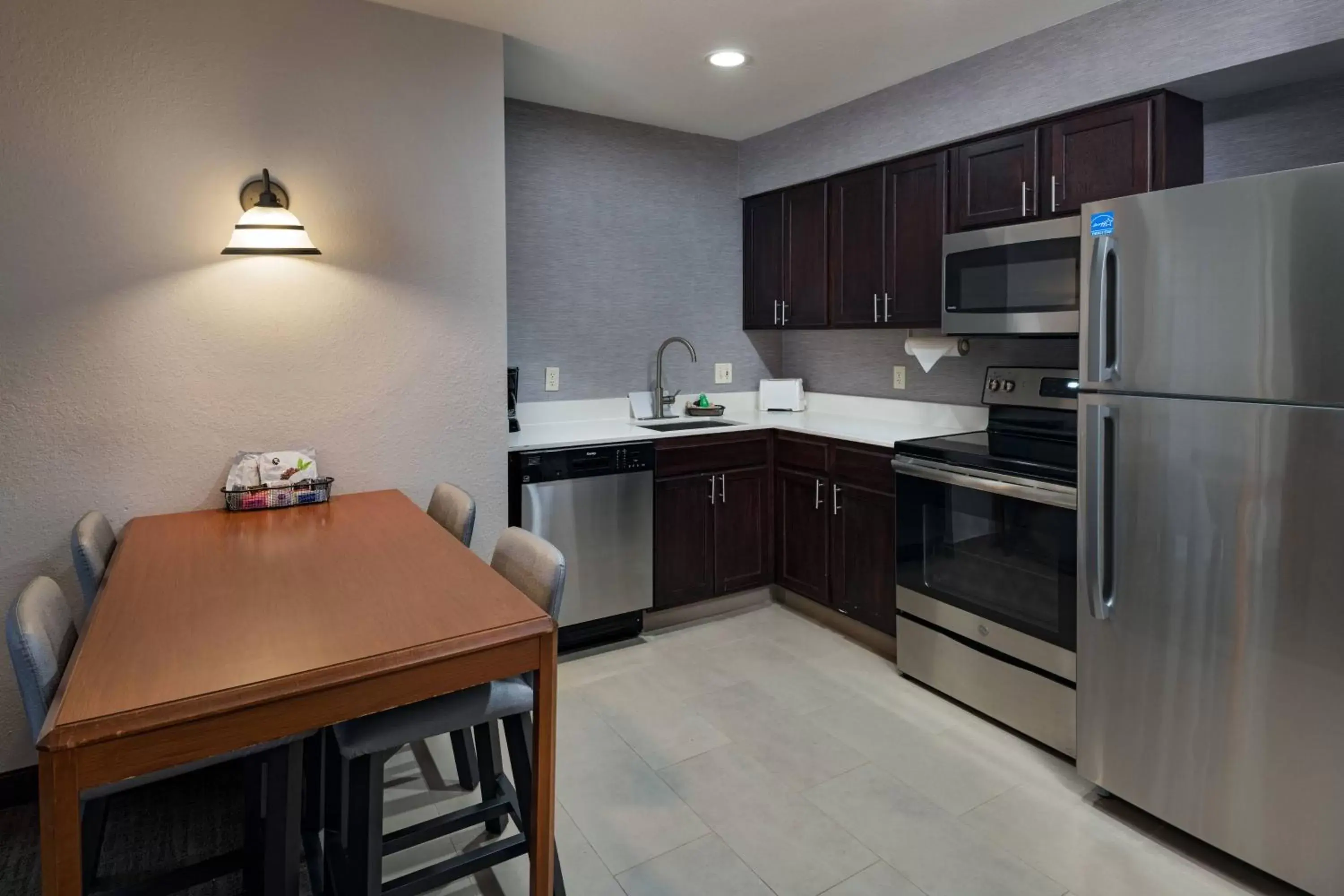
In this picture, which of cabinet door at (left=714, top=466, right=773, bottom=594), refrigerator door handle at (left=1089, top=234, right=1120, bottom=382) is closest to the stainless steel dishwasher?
cabinet door at (left=714, top=466, right=773, bottom=594)

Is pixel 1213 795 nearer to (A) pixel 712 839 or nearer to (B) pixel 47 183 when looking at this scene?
(A) pixel 712 839

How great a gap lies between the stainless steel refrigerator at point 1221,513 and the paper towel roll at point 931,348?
114 cm

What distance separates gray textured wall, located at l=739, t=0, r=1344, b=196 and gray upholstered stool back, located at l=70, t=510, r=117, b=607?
3150 mm

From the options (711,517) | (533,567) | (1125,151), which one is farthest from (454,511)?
(1125,151)

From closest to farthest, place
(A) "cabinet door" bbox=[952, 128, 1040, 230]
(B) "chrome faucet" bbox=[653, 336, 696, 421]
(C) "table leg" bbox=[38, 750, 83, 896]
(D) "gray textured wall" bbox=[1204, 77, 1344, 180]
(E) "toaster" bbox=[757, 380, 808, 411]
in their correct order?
1. (C) "table leg" bbox=[38, 750, 83, 896]
2. (D) "gray textured wall" bbox=[1204, 77, 1344, 180]
3. (A) "cabinet door" bbox=[952, 128, 1040, 230]
4. (B) "chrome faucet" bbox=[653, 336, 696, 421]
5. (E) "toaster" bbox=[757, 380, 808, 411]

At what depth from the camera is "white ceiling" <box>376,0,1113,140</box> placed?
2561mm

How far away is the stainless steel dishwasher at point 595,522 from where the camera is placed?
3.14 m

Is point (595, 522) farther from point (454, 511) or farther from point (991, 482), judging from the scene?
point (991, 482)

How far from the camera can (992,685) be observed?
2.67 meters

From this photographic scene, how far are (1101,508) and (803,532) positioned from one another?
63.8 inches

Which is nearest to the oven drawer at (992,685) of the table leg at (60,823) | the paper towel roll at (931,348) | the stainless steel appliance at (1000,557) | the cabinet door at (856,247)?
the stainless steel appliance at (1000,557)

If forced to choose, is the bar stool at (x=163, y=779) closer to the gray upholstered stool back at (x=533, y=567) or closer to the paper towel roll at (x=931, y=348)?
the gray upholstered stool back at (x=533, y=567)

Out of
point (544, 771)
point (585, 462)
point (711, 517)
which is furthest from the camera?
point (711, 517)

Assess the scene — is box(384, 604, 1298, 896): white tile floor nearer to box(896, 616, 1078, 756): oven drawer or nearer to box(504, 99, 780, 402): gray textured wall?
box(896, 616, 1078, 756): oven drawer
